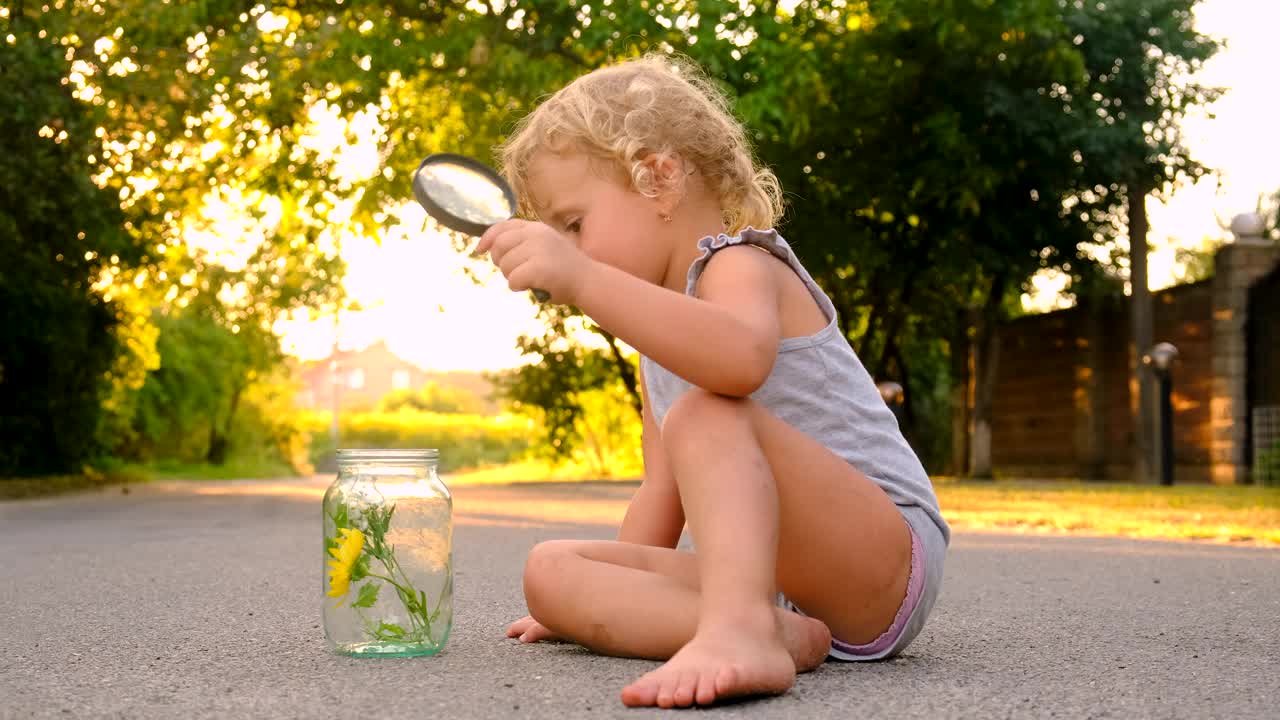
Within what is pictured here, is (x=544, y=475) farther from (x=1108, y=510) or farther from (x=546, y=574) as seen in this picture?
(x=546, y=574)

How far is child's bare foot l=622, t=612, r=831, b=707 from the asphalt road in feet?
0.11

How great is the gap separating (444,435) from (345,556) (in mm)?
36149

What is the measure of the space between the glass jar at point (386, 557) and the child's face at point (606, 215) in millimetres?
549

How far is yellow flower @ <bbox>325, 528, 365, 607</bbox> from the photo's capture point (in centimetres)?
260

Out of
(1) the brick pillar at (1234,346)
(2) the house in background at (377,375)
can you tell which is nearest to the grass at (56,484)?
(1) the brick pillar at (1234,346)

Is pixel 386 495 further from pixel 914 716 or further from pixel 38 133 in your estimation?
pixel 38 133

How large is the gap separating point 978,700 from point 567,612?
0.76 meters

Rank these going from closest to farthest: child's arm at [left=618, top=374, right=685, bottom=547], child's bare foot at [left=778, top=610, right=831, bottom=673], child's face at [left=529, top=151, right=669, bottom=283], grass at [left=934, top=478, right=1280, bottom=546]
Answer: child's bare foot at [left=778, top=610, right=831, bottom=673], child's face at [left=529, top=151, right=669, bottom=283], child's arm at [left=618, top=374, right=685, bottom=547], grass at [left=934, top=478, right=1280, bottom=546]

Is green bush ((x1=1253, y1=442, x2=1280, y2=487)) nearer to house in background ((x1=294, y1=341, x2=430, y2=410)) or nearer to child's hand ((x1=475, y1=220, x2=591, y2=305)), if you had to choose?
child's hand ((x1=475, y1=220, x2=591, y2=305))

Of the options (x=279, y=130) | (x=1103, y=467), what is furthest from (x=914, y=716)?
(x=1103, y=467)

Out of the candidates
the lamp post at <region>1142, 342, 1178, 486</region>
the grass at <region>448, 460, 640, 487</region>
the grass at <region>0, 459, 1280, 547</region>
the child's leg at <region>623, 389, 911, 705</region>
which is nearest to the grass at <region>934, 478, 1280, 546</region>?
the grass at <region>0, 459, 1280, 547</region>

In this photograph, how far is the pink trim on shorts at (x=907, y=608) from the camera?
2.40 meters

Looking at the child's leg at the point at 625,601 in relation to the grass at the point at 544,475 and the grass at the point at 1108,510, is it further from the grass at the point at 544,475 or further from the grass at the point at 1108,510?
the grass at the point at 544,475

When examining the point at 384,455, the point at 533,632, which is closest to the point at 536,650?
the point at 533,632
